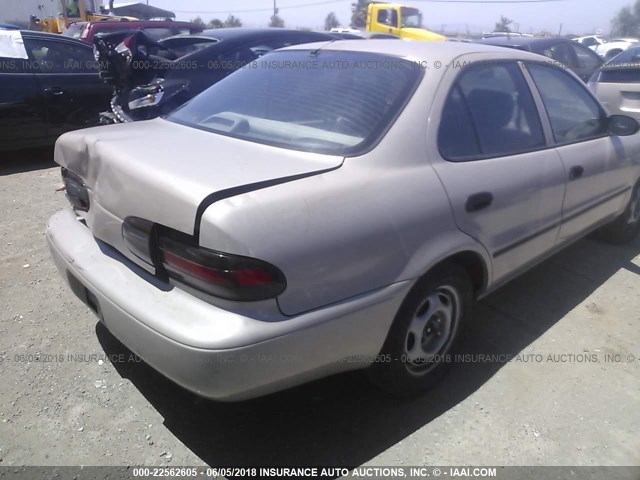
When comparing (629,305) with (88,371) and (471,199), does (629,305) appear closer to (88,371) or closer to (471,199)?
(471,199)

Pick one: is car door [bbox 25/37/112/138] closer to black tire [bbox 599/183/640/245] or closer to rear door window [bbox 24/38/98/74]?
rear door window [bbox 24/38/98/74]

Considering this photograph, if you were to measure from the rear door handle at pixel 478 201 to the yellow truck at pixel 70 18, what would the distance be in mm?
15648

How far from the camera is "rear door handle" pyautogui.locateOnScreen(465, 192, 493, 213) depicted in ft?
7.83

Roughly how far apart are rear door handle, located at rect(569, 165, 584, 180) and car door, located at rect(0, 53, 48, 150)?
5.64 meters

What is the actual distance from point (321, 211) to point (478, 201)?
920mm

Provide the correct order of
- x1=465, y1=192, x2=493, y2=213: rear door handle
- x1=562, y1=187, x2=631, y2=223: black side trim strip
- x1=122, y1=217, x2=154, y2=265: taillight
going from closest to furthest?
1. x1=122, y1=217, x2=154, y2=265: taillight
2. x1=465, y1=192, x2=493, y2=213: rear door handle
3. x1=562, y1=187, x2=631, y2=223: black side trim strip

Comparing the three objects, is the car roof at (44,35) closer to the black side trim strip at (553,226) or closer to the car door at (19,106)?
the car door at (19,106)

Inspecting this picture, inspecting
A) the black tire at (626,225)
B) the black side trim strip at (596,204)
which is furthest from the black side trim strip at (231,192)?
the black tire at (626,225)

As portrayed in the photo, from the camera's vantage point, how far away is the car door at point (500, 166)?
7.87ft

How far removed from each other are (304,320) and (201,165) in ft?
2.36

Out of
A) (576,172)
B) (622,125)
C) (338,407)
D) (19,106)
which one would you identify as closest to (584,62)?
(622,125)

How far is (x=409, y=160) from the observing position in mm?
2205

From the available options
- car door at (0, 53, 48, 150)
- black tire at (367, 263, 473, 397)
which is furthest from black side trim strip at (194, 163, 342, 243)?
car door at (0, 53, 48, 150)

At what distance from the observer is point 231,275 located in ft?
5.70
